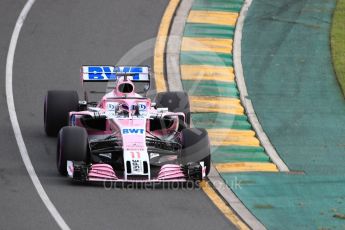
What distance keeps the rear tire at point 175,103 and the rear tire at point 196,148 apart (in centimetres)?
203

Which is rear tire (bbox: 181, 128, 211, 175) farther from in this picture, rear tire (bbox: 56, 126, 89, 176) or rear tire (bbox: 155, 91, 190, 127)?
rear tire (bbox: 155, 91, 190, 127)

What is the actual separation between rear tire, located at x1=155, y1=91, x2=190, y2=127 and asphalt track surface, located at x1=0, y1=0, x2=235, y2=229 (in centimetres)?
225

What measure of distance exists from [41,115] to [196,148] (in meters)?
5.14

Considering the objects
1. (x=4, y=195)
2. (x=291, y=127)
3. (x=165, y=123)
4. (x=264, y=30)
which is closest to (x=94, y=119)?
(x=165, y=123)

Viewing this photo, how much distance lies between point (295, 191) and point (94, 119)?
156 inches

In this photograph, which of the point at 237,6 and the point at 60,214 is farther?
the point at 237,6

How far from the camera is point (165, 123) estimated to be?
23312mm

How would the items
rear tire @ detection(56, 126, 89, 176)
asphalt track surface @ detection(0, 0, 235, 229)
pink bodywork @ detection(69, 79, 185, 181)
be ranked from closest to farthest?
1. asphalt track surface @ detection(0, 0, 235, 229)
2. pink bodywork @ detection(69, 79, 185, 181)
3. rear tire @ detection(56, 126, 89, 176)

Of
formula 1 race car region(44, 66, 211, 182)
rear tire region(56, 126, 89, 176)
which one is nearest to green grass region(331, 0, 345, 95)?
formula 1 race car region(44, 66, 211, 182)

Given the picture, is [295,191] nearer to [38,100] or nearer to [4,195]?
[4,195]

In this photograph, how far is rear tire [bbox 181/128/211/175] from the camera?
72.8 feet

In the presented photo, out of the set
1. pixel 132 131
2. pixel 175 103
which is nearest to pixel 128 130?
pixel 132 131

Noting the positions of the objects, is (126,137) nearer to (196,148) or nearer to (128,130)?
(128,130)

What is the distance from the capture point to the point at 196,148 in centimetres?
2222
